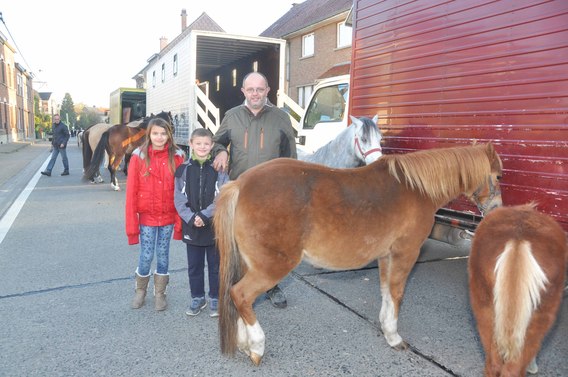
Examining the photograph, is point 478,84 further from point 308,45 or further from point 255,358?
point 308,45

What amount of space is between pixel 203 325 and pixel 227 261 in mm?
957

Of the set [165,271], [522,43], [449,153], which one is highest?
[522,43]

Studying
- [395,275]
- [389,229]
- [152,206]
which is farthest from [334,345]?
[152,206]

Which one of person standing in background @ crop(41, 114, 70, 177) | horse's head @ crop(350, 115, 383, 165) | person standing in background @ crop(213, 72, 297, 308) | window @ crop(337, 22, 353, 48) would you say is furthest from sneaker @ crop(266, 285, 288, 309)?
window @ crop(337, 22, 353, 48)

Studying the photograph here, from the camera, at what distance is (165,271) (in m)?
4.01

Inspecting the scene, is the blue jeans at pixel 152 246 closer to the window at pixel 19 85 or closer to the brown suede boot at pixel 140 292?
the brown suede boot at pixel 140 292

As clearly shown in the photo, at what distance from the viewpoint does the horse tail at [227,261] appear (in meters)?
2.94

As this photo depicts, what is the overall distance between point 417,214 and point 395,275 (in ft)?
1.61

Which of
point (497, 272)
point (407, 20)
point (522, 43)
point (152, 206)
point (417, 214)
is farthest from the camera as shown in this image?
point (407, 20)

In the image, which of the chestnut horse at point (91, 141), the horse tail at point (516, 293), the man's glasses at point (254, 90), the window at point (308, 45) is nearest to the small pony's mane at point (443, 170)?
the horse tail at point (516, 293)

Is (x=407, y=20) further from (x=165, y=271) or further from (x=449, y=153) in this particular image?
(x=165, y=271)

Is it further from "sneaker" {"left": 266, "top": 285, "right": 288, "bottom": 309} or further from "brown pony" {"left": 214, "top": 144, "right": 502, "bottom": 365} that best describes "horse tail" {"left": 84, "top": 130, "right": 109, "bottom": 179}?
"brown pony" {"left": 214, "top": 144, "right": 502, "bottom": 365}

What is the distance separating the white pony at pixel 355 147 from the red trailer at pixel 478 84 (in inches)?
16.0

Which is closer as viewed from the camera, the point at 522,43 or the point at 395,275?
the point at 395,275
